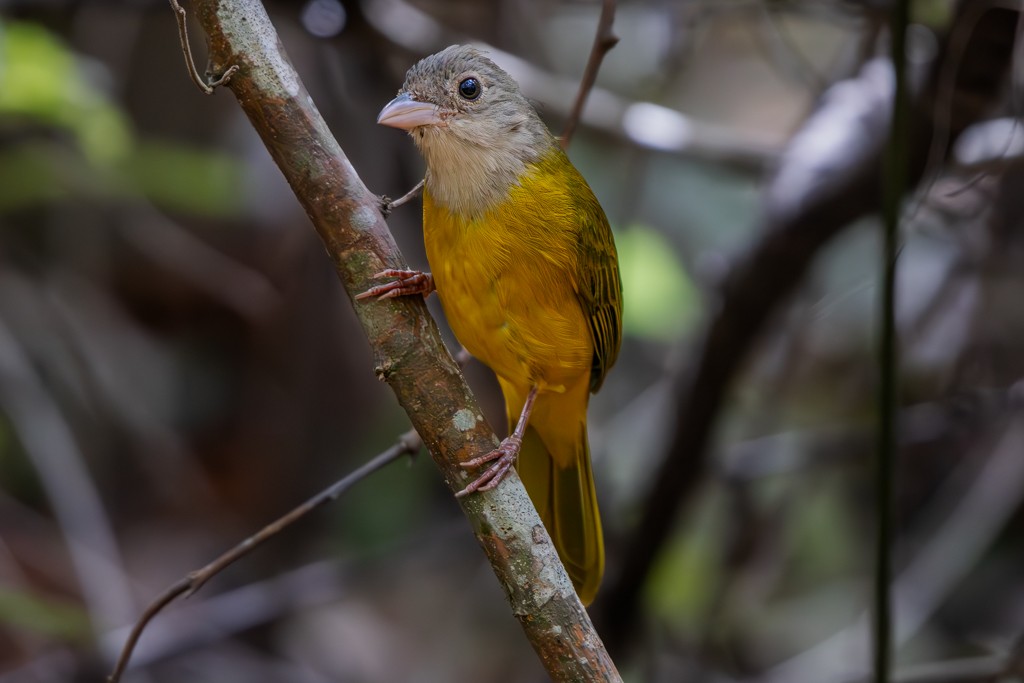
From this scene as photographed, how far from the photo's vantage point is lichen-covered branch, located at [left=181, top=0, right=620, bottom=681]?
5.45 ft

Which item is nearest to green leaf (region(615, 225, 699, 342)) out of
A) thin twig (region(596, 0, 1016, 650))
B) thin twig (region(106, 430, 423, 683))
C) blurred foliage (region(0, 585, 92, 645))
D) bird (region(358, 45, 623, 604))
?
thin twig (region(596, 0, 1016, 650))

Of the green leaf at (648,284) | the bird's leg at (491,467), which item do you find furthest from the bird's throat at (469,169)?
the green leaf at (648,284)

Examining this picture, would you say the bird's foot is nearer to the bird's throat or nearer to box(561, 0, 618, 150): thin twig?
the bird's throat

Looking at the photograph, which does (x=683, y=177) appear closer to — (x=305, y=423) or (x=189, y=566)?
(x=305, y=423)

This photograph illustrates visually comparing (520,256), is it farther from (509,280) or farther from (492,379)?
(492,379)

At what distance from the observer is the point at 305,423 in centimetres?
469

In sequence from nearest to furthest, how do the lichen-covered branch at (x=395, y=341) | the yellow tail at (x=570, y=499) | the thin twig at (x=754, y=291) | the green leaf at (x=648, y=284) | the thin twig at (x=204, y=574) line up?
the lichen-covered branch at (x=395, y=341), the thin twig at (x=204, y=574), the yellow tail at (x=570, y=499), the thin twig at (x=754, y=291), the green leaf at (x=648, y=284)

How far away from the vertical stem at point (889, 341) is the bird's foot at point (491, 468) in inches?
26.0

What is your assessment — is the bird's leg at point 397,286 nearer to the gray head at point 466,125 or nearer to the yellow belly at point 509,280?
the yellow belly at point 509,280

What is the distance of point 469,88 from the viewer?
7.95 feet

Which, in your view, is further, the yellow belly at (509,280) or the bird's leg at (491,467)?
the yellow belly at (509,280)

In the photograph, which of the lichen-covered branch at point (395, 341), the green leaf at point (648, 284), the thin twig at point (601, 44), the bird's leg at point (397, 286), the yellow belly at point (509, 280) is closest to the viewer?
the lichen-covered branch at point (395, 341)

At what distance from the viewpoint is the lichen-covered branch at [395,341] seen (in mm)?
1662

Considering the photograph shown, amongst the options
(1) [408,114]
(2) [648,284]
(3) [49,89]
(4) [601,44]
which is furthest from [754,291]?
(3) [49,89]
